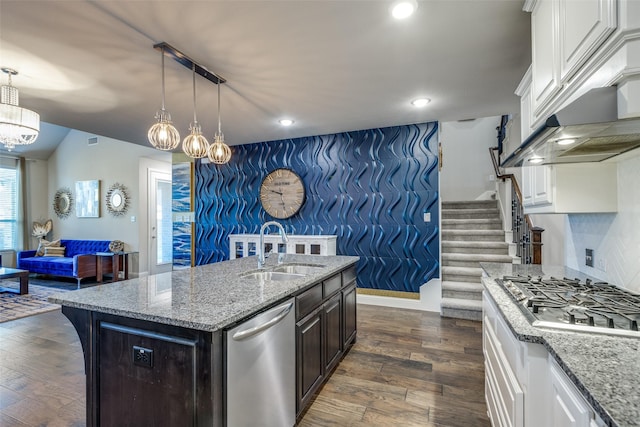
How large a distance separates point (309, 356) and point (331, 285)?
0.57m

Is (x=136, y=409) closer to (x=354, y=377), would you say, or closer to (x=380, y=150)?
(x=354, y=377)

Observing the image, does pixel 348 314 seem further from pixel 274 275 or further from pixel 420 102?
pixel 420 102

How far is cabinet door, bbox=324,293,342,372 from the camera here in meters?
2.31

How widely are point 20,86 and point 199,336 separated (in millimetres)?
3319

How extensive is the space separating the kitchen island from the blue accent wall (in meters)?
2.63

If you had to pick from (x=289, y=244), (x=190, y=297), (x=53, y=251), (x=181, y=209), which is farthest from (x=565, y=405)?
(x=53, y=251)

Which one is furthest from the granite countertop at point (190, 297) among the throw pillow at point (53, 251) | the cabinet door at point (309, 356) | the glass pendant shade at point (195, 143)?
the throw pillow at point (53, 251)

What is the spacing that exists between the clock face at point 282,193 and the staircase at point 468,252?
2.44 metres

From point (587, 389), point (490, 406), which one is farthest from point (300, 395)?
point (587, 389)

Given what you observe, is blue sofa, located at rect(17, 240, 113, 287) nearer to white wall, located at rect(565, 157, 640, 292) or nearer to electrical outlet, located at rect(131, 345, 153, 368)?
electrical outlet, located at rect(131, 345, 153, 368)

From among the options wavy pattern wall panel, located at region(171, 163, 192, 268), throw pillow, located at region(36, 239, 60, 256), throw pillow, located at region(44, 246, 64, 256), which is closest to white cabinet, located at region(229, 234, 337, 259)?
wavy pattern wall panel, located at region(171, 163, 192, 268)

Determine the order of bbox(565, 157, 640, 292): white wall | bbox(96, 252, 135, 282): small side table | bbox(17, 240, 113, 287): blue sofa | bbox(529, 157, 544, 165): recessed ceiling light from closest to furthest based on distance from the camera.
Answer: bbox(565, 157, 640, 292): white wall
bbox(529, 157, 544, 165): recessed ceiling light
bbox(17, 240, 113, 287): blue sofa
bbox(96, 252, 135, 282): small side table

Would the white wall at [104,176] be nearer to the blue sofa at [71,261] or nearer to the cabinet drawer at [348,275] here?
the blue sofa at [71,261]

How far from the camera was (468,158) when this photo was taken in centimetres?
660
